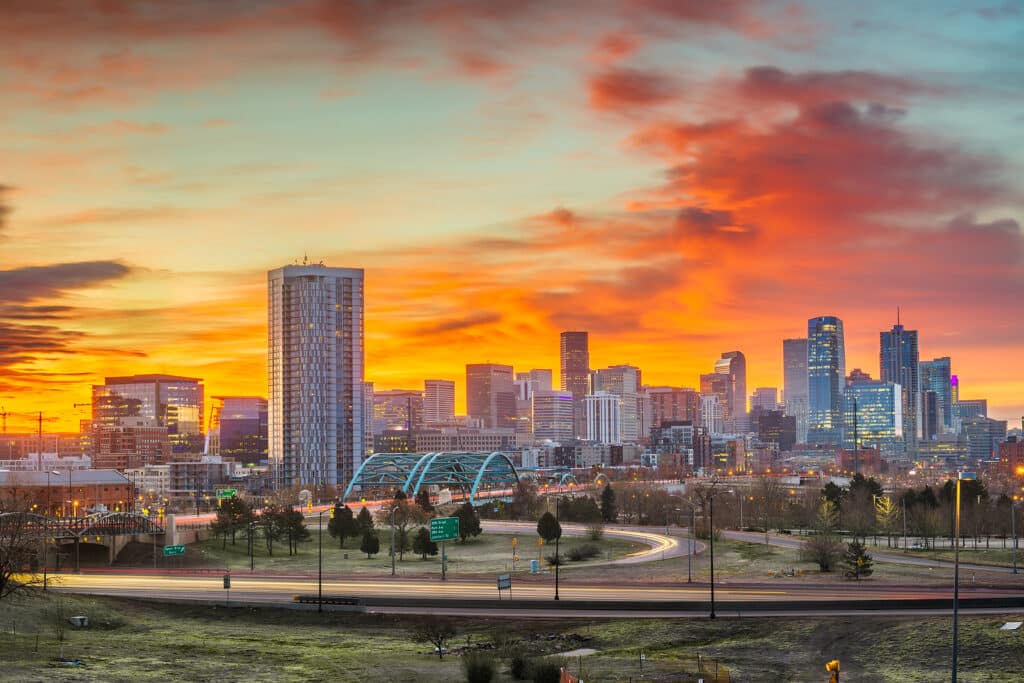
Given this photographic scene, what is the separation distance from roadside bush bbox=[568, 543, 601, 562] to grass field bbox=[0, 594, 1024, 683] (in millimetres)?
45192

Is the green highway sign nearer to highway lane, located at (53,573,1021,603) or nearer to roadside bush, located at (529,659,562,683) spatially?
highway lane, located at (53,573,1021,603)

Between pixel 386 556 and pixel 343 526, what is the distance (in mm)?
17116

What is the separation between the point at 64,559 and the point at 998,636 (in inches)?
4081

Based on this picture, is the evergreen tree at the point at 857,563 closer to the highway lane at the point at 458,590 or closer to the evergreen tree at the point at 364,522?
the highway lane at the point at 458,590

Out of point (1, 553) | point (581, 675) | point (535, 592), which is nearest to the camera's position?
point (581, 675)

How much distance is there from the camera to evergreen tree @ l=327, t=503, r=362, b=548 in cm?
15750

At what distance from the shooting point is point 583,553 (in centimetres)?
13162

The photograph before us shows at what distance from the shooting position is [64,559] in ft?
434

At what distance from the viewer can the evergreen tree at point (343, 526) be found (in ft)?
517

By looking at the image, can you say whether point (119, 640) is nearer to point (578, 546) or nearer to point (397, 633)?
point (397, 633)

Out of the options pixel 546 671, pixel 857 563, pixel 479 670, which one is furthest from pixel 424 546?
pixel 546 671

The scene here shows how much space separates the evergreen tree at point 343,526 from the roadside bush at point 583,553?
3708cm

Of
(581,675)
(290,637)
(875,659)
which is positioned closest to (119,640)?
(290,637)

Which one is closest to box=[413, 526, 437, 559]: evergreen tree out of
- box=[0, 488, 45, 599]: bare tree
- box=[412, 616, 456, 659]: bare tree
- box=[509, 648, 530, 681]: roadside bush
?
box=[0, 488, 45, 599]: bare tree
